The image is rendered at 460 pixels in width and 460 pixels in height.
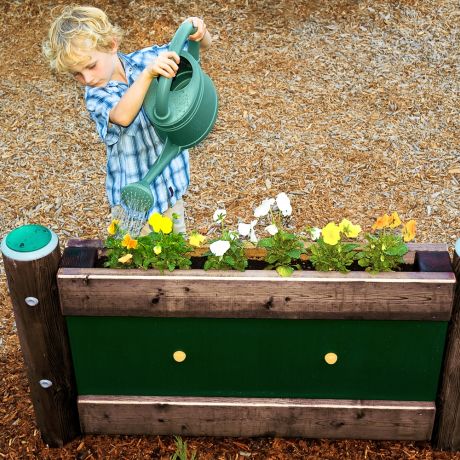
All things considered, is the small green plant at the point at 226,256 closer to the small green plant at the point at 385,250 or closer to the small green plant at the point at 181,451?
the small green plant at the point at 385,250

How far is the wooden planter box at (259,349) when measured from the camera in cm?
246

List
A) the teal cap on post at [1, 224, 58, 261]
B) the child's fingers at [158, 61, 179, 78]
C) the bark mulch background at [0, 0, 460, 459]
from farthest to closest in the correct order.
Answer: the bark mulch background at [0, 0, 460, 459], the teal cap on post at [1, 224, 58, 261], the child's fingers at [158, 61, 179, 78]

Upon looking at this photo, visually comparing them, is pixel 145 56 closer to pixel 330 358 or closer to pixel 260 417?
pixel 330 358

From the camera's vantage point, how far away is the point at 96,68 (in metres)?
2.59

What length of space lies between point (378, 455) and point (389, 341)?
0.57 m

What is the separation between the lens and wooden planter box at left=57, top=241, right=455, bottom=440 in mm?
2459

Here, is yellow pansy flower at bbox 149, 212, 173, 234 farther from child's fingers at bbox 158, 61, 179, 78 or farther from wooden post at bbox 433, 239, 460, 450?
wooden post at bbox 433, 239, 460, 450

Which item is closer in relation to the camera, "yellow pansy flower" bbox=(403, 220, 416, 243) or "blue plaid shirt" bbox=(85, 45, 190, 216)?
"yellow pansy flower" bbox=(403, 220, 416, 243)

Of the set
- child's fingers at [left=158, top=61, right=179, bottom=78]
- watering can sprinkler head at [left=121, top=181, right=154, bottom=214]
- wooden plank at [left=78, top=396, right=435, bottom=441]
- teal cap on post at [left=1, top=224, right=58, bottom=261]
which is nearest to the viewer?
child's fingers at [left=158, top=61, right=179, bottom=78]

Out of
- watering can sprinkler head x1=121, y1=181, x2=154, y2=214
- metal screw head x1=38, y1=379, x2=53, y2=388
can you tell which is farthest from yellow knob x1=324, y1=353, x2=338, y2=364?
metal screw head x1=38, y1=379, x2=53, y2=388

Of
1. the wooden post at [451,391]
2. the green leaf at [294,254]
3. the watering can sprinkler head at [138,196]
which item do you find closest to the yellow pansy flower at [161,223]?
the watering can sprinkler head at [138,196]

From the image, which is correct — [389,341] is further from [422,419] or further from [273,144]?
[273,144]

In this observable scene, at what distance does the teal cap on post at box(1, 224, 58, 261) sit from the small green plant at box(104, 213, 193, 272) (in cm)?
20

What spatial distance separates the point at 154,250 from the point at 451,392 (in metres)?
1.16
